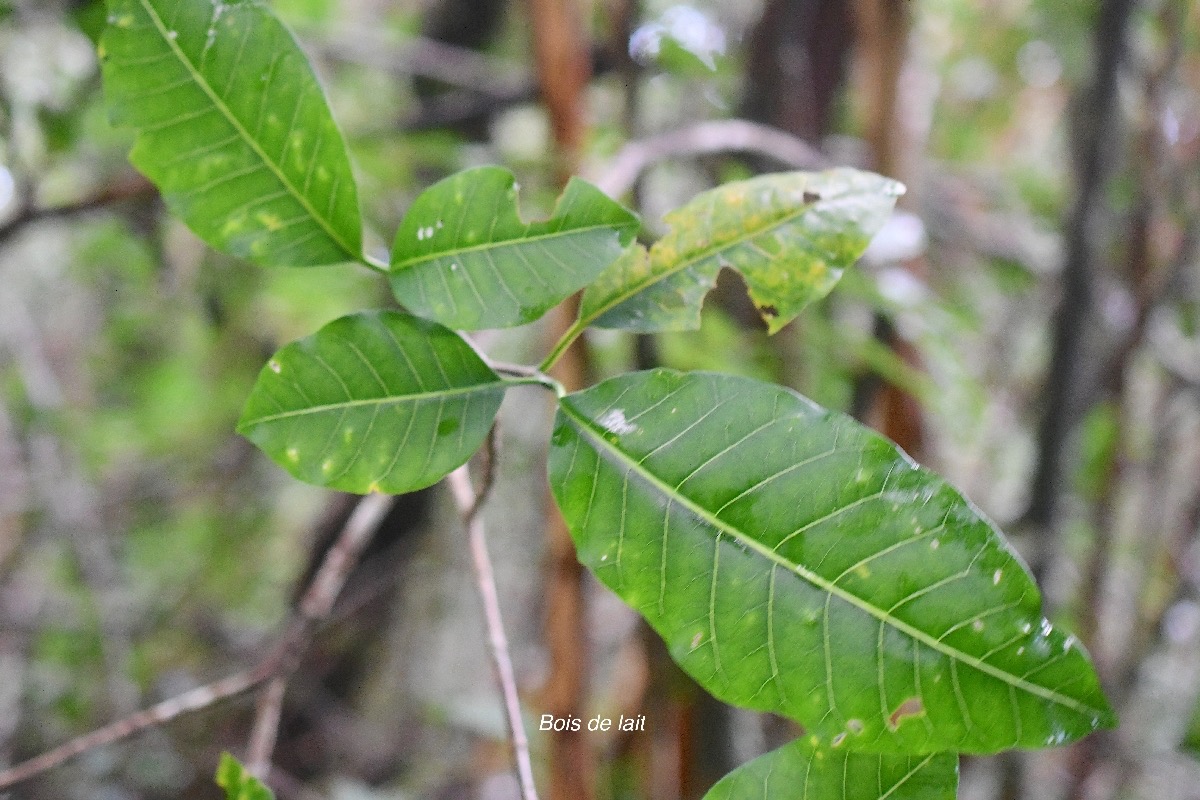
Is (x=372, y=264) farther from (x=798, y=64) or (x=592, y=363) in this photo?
(x=798, y=64)

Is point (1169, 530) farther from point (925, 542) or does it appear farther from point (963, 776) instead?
point (925, 542)

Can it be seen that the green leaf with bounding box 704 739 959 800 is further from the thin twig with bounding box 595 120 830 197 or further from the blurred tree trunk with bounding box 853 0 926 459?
the blurred tree trunk with bounding box 853 0 926 459

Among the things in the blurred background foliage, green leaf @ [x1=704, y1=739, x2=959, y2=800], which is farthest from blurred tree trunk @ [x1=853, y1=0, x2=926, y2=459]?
green leaf @ [x1=704, y1=739, x2=959, y2=800]

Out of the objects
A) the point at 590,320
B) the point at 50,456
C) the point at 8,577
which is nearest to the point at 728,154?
the point at 590,320

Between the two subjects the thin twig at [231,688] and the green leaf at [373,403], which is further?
the thin twig at [231,688]

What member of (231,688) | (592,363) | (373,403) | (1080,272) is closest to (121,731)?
(231,688)

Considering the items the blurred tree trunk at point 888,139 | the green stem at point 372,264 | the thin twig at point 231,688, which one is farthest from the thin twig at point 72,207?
the blurred tree trunk at point 888,139

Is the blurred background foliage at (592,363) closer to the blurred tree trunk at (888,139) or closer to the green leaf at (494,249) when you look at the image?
the blurred tree trunk at (888,139)
